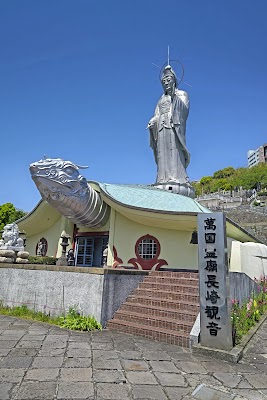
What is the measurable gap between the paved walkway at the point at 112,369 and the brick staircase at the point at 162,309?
0.38m

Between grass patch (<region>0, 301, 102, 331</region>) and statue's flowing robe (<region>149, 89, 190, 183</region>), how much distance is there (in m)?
11.6

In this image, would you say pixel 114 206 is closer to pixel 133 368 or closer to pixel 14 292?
pixel 14 292

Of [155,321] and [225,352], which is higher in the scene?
[155,321]

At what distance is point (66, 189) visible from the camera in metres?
11.4

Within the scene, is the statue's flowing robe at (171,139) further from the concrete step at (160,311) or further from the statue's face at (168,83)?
the concrete step at (160,311)

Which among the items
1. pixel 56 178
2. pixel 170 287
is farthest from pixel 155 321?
pixel 56 178

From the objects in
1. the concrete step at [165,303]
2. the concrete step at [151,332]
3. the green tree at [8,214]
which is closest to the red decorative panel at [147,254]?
the concrete step at [165,303]

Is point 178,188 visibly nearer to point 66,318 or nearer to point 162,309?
point 162,309

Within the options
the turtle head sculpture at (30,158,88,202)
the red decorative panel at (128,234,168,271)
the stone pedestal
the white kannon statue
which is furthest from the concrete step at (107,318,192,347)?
the white kannon statue

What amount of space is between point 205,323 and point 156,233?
6.88 meters

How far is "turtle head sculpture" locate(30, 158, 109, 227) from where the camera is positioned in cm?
1097

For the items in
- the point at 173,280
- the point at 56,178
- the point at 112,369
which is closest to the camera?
the point at 112,369

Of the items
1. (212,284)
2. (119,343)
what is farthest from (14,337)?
(212,284)

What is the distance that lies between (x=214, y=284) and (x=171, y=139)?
44.7 ft
